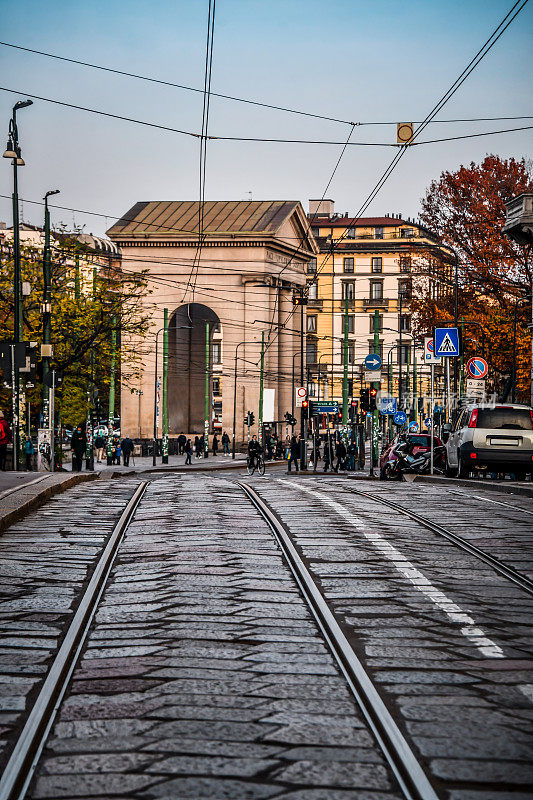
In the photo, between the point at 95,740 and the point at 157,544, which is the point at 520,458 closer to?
the point at 157,544

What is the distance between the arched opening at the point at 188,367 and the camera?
81.1 m

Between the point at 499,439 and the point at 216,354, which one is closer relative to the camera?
the point at 499,439

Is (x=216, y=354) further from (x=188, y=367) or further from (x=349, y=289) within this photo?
(x=349, y=289)

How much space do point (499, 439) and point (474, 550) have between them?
42.3 feet

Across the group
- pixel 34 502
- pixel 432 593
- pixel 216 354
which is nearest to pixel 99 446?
pixel 216 354

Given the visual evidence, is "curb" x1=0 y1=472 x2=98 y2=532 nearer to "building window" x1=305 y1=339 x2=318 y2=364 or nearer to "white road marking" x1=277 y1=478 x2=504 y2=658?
"white road marking" x1=277 y1=478 x2=504 y2=658

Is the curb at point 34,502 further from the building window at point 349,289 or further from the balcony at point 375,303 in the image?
the building window at point 349,289

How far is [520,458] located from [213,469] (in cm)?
2897

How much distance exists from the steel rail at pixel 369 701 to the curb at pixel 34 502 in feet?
14.7

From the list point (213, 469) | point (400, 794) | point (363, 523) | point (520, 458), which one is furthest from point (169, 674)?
point (213, 469)

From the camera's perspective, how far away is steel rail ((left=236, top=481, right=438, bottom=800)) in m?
4.80

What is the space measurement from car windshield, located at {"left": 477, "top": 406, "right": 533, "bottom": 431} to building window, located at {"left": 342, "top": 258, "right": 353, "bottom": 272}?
3574 inches

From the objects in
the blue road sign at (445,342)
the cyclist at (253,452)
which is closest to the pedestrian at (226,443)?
the cyclist at (253,452)

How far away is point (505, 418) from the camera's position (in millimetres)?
25188
